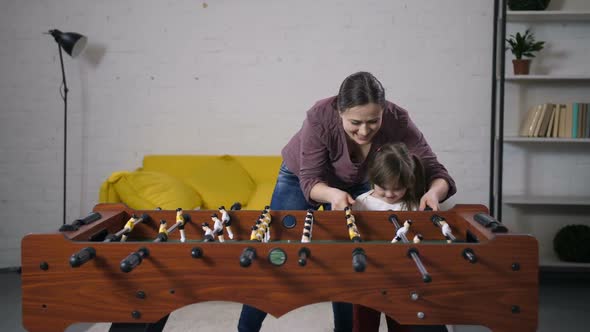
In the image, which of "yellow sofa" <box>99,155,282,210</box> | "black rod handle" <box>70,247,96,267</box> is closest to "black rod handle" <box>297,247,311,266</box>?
"black rod handle" <box>70,247,96,267</box>

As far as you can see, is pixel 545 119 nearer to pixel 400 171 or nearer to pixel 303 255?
pixel 400 171

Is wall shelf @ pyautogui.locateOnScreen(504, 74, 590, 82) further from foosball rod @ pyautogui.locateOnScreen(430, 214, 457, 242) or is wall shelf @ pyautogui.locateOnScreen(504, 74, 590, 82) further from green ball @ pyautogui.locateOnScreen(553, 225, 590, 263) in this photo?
foosball rod @ pyautogui.locateOnScreen(430, 214, 457, 242)

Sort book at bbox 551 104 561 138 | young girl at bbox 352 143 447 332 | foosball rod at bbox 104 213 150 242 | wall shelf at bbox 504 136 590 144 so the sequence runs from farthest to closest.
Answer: book at bbox 551 104 561 138 → wall shelf at bbox 504 136 590 144 → young girl at bbox 352 143 447 332 → foosball rod at bbox 104 213 150 242

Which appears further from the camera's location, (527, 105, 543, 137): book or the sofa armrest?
(527, 105, 543, 137): book

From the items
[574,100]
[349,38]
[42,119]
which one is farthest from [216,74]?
[574,100]

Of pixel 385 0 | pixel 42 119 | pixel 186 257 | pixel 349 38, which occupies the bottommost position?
pixel 186 257

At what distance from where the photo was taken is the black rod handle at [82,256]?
1.15 metres

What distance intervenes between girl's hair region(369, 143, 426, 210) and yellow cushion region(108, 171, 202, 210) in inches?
63.7

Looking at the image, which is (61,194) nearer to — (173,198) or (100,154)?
(100,154)

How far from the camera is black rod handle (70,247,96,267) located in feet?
3.77

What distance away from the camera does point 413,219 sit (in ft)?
5.57

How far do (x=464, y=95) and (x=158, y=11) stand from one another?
2.30 m

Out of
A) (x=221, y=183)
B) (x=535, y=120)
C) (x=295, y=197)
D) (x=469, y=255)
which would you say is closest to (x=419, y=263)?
(x=469, y=255)

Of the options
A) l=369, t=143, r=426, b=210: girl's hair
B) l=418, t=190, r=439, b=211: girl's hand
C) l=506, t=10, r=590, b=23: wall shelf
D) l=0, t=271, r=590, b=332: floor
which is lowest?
l=0, t=271, r=590, b=332: floor
